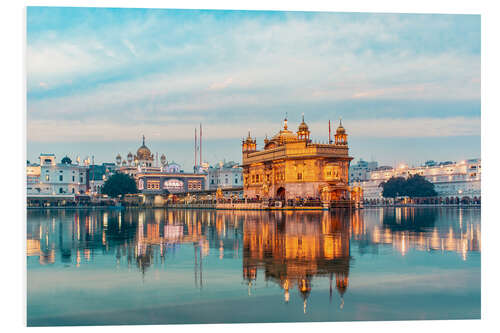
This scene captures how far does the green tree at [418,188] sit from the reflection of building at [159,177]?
5513 cm

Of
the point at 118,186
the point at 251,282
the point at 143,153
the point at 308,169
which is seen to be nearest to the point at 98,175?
the point at 143,153

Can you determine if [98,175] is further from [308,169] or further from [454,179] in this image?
[308,169]

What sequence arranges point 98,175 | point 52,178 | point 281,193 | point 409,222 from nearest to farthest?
point 409,222, point 281,193, point 52,178, point 98,175

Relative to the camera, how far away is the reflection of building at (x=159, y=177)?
151250mm

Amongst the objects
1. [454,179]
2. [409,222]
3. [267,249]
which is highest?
[454,179]

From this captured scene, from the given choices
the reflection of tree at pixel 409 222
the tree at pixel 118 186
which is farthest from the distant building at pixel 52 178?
the reflection of tree at pixel 409 222

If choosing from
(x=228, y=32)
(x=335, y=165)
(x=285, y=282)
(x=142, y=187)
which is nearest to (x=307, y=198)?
(x=335, y=165)

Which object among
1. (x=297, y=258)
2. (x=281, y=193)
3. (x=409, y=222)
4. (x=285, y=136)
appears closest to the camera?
(x=297, y=258)

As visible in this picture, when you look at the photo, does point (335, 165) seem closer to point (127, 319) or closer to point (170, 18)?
point (170, 18)

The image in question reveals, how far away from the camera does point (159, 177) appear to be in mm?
153125

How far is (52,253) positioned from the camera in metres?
18.7

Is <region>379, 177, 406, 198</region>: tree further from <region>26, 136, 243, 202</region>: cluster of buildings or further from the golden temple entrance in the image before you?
the golden temple entrance

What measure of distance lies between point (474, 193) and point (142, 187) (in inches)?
3220

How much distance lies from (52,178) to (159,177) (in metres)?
27.8
